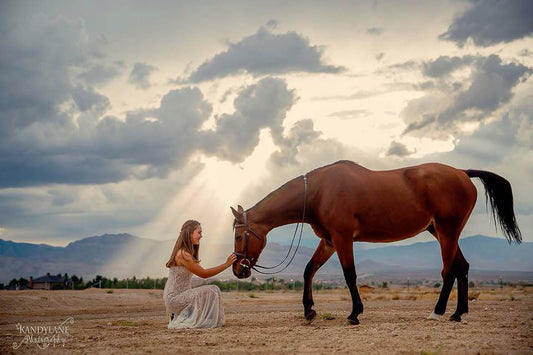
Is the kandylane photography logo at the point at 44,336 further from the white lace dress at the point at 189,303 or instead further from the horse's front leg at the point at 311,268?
the horse's front leg at the point at 311,268

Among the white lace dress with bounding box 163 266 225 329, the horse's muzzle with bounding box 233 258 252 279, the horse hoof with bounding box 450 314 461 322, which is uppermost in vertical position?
the horse's muzzle with bounding box 233 258 252 279

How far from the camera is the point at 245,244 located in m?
11.7

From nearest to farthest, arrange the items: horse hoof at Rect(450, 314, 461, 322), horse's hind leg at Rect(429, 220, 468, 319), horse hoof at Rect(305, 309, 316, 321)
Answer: horse hoof at Rect(450, 314, 461, 322)
horse's hind leg at Rect(429, 220, 468, 319)
horse hoof at Rect(305, 309, 316, 321)

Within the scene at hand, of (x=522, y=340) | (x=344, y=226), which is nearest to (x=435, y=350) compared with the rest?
(x=522, y=340)

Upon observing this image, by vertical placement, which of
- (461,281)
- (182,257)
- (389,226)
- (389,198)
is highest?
(389,198)

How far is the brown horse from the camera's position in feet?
38.3

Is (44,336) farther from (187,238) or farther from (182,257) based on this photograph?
(187,238)

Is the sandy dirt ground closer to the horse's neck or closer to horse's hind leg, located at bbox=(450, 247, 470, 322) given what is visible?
horse's hind leg, located at bbox=(450, 247, 470, 322)

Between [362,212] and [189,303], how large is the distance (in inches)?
147

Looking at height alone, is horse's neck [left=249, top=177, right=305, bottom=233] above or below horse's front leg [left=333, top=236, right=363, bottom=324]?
above

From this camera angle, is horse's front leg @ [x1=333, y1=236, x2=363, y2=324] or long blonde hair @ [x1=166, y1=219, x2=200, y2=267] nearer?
long blonde hair @ [x1=166, y1=219, x2=200, y2=267]

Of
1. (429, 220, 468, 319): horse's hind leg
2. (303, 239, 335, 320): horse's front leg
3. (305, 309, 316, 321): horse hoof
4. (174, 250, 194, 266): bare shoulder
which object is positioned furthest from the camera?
(303, 239, 335, 320): horse's front leg

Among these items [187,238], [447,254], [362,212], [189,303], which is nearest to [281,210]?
[362,212]

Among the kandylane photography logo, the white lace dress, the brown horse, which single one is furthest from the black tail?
the kandylane photography logo
